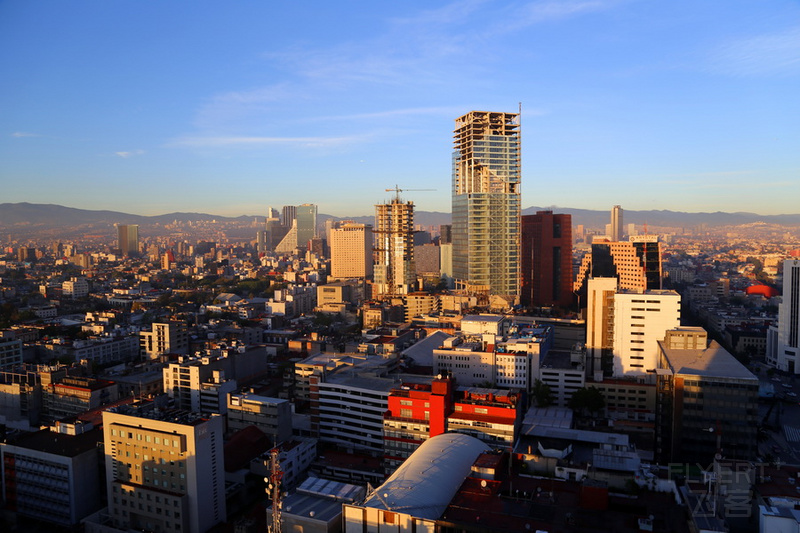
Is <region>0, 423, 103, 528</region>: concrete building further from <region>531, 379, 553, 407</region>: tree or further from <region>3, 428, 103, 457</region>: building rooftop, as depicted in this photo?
<region>531, 379, 553, 407</region>: tree

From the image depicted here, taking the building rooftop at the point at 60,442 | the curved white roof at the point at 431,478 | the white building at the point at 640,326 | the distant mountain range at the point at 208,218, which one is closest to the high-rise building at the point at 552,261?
the white building at the point at 640,326

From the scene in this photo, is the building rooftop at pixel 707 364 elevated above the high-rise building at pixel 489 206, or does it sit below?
below

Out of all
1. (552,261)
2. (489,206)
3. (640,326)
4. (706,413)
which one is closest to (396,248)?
(489,206)

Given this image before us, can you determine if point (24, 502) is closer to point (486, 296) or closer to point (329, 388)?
point (329, 388)

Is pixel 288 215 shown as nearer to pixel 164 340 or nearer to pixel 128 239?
pixel 128 239

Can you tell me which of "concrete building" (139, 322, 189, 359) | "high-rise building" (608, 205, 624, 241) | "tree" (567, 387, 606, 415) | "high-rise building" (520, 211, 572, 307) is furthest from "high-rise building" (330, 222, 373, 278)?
"tree" (567, 387, 606, 415)

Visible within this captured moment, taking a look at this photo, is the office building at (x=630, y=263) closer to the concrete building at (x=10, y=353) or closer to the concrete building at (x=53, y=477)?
the concrete building at (x=53, y=477)
